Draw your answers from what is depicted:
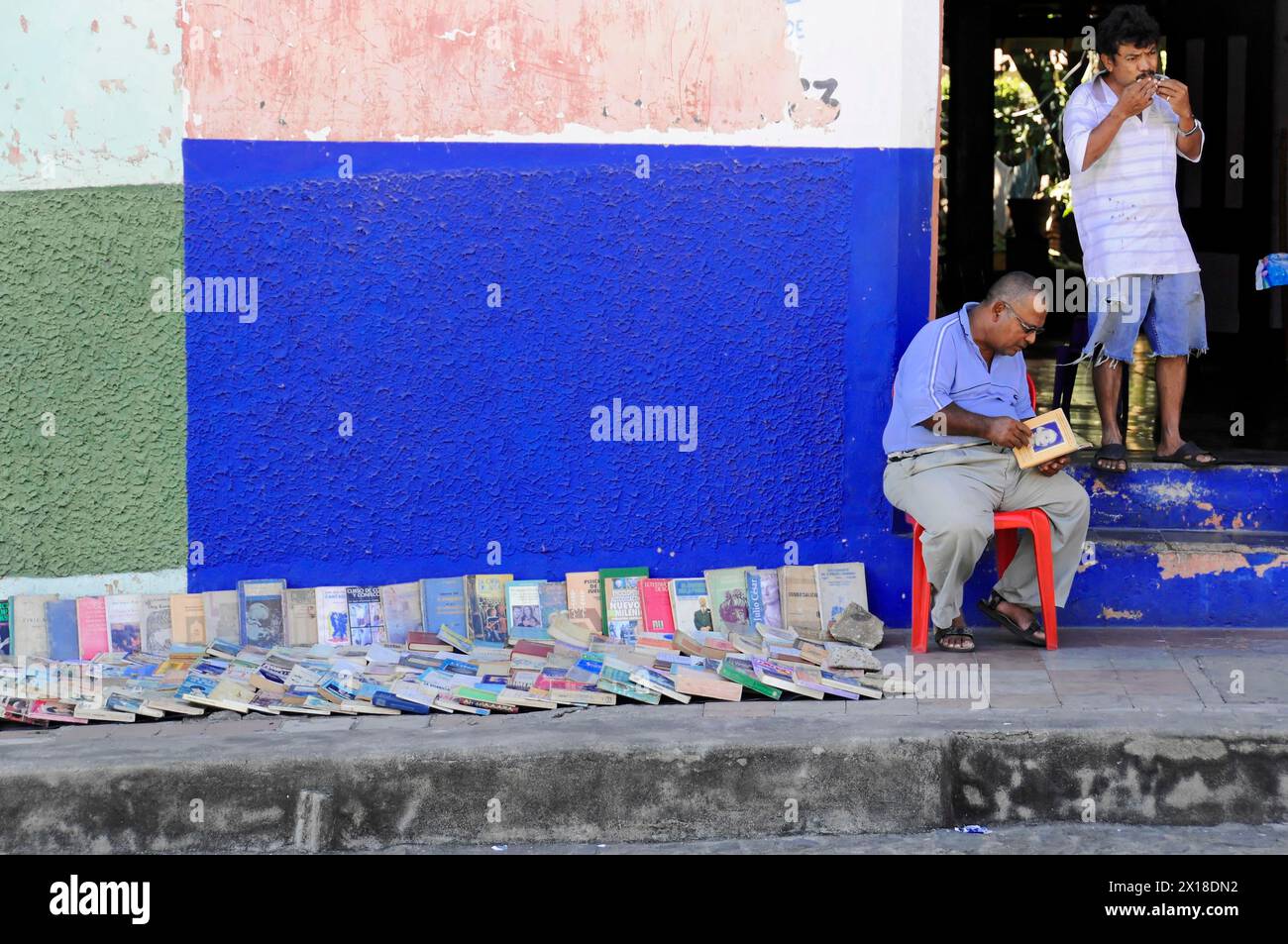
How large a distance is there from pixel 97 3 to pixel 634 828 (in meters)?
3.17

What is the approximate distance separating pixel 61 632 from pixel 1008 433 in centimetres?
315

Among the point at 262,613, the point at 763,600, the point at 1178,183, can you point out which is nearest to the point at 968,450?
the point at 763,600

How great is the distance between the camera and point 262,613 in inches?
219

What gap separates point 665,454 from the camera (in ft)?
18.4

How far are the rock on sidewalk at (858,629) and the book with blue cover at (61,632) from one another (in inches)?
98.7

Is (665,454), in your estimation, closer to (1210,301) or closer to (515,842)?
(515,842)

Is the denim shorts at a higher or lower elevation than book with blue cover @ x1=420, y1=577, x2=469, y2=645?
higher

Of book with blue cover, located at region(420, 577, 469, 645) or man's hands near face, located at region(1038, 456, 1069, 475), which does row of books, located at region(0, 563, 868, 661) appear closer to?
book with blue cover, located at region(420, 577, 469, 645)

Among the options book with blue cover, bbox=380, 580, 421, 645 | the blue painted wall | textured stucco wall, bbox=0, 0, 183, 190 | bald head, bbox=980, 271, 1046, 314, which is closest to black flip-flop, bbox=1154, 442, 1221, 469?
bald head, bbox=980, 271, 1046, 314

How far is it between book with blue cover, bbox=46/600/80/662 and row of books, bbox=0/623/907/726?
10cm

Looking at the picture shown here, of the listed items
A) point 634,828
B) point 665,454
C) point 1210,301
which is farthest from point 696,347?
point 1210,301

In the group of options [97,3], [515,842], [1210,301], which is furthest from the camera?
[1210,301]

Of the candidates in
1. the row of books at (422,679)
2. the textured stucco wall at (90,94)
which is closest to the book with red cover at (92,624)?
the row of books at (422,679)

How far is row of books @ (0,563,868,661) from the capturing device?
219 inches
